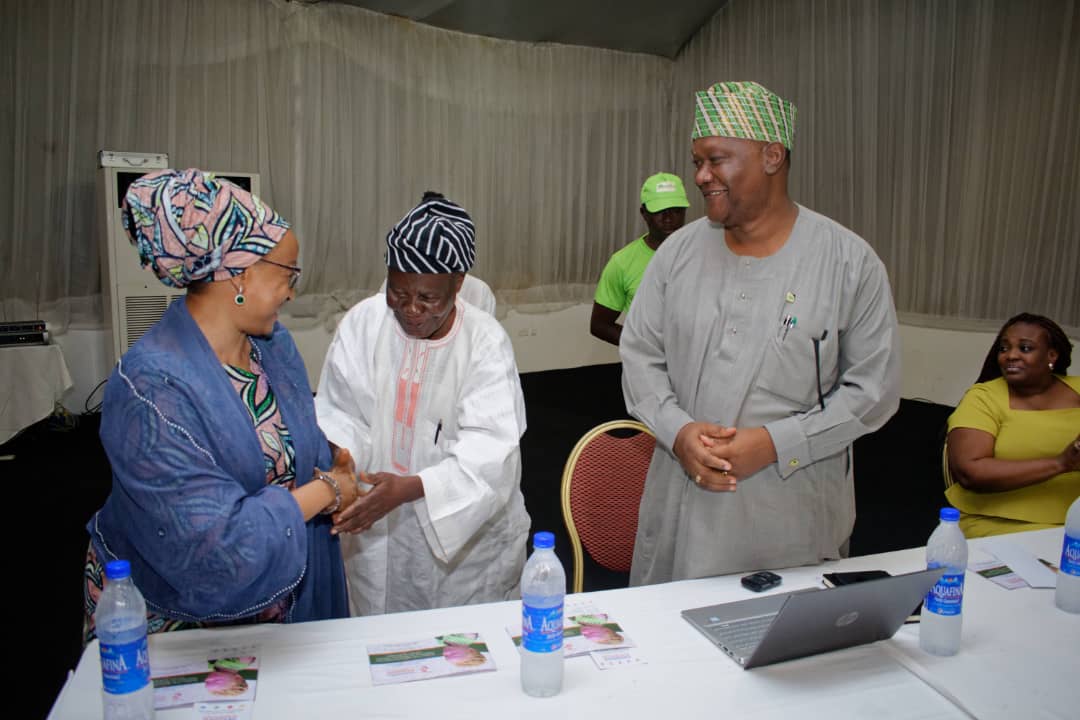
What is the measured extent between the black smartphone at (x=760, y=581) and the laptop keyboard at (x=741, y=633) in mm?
123

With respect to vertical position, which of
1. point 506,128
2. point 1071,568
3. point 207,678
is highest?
point 506,128

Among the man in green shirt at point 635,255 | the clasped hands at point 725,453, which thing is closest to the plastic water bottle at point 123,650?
the clasped hands at point 725,453

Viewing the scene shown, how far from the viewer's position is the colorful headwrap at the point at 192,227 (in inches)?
56.3

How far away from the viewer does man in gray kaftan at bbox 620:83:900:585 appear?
1.96 meters

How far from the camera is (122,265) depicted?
5.83 meters

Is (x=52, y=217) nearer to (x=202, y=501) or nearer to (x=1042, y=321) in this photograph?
(x=202, y=501)

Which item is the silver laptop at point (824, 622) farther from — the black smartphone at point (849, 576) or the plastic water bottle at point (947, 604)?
the black smartphone at point (849, 576)

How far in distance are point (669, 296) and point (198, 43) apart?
226 inches

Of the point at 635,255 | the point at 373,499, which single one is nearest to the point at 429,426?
the point at 373,499

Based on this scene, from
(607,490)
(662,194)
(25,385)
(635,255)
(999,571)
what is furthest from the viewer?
A: (25,385)

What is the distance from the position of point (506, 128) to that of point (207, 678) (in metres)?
7.40

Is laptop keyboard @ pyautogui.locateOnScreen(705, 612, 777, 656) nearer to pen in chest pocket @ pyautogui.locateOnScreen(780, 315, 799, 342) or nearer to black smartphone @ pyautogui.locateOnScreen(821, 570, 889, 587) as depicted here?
black smartphone @ pyautogui.locateOnScreen(821, 570, 889, 587)

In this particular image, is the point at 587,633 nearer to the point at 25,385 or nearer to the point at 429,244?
the point at 429,244

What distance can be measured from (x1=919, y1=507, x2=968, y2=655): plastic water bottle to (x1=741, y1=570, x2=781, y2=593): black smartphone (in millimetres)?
324
